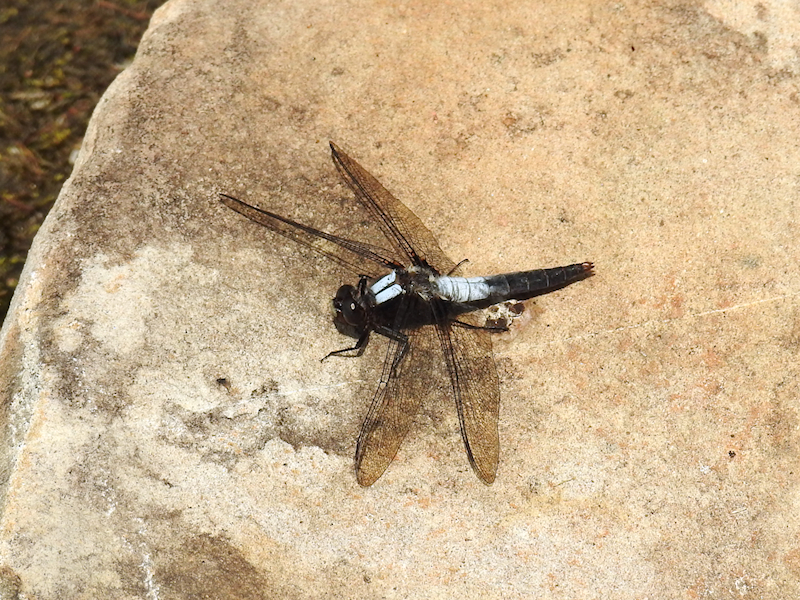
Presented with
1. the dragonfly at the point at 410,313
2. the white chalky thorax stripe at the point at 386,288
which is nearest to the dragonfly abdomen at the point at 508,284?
the dragonfly at the point at 410,313

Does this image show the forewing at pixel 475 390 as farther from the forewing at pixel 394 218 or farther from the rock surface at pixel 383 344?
the forewing at pixel 394 218

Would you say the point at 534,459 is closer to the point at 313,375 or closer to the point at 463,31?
the point at 313,375

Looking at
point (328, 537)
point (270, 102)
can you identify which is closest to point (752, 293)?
point (328, 537)

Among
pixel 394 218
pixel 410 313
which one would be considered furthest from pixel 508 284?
pixel 394 218

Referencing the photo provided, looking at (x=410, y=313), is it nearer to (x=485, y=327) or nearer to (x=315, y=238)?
(x=485, y=327)

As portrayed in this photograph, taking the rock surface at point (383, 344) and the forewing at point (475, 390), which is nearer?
the rock surface at point (383, 344)
